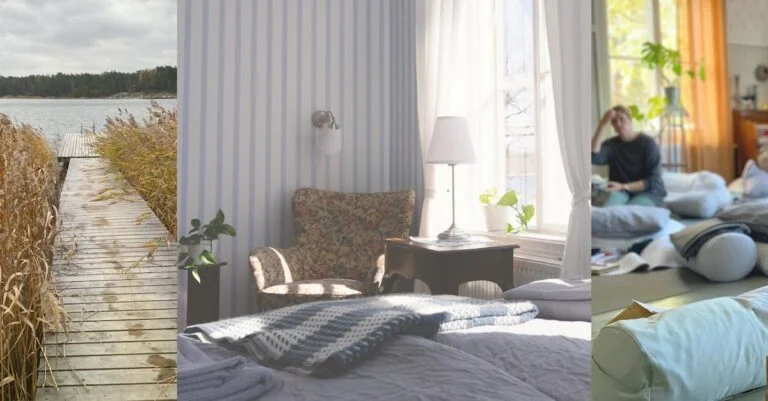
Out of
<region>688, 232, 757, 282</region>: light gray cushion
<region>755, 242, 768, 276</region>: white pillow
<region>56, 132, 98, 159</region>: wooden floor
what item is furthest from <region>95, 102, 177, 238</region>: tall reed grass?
<region>755, 242, 768, 276</region>: white pillow

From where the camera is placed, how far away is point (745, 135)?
1316 millimetres

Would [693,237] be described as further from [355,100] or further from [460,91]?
[355,100]

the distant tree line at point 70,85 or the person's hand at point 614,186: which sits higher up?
the distant tree line at point 70,85

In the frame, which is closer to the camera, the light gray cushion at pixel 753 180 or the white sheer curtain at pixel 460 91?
the white sheer curtain at pixel 460 91

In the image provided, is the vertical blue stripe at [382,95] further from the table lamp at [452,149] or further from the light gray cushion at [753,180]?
the light gray cushion at [753,180]

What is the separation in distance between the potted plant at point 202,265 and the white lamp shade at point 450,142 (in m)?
0.33

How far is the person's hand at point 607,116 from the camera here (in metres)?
1.04

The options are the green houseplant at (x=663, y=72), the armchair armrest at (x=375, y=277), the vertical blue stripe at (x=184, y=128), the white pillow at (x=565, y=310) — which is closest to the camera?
the vertical blue stripe at (x=184, y=128)

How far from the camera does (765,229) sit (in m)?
1.47

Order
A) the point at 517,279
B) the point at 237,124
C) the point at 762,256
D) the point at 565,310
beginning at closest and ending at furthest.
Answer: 1. the point at 237,124
2. the point at 517,279
3. the point at 565,310
4. the point at 762,256

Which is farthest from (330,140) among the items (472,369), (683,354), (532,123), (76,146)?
(683,354)

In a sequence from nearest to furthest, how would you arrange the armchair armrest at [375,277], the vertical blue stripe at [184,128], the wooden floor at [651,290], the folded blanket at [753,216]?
the vertical blue stripe at [184,128], the armchair armrest at [375,277], the wooden floor at [651,290], the folded blanket at [753,216]

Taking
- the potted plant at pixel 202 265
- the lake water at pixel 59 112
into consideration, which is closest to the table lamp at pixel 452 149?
the potted plant at pixel 202 265

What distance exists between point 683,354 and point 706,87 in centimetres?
59
